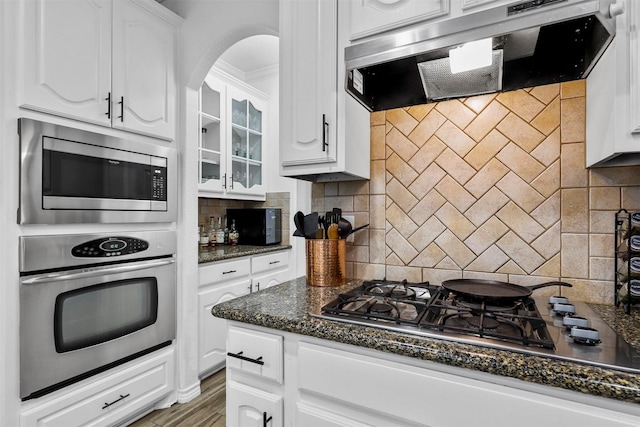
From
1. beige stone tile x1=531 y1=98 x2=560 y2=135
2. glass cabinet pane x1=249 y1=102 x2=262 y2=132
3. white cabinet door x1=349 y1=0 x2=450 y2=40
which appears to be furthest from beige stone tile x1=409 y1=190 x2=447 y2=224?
glass cabinet pane x1=249 y1=102 x2=262 y2=132

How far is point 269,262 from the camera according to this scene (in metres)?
3.00

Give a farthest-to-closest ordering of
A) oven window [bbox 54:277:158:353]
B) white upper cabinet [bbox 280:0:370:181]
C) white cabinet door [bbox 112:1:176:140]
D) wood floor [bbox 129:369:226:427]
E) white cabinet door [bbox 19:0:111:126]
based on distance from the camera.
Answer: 1. wood floor [bbox 129:369:226:427]
2. white cabinet door [bbox 112:1:176:140]
3. oven window [bbox 54:277:158:353]
4. white cabinet door [bbox 19:0:111:126]
5. white upper cabinet [bbox 280:0:370:181]

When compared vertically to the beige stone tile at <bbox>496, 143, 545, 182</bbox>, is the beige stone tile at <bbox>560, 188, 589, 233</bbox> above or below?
below

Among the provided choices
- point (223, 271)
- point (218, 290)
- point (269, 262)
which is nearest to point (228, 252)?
point (223, 271)

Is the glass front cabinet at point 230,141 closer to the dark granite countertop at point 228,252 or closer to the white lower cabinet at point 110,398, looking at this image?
the dark granite countertop at point 228,252

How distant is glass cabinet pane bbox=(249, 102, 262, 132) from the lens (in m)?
3.37

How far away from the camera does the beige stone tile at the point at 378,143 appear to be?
1555 mm

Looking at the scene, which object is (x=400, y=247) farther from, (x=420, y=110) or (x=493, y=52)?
(x=493, y=52)

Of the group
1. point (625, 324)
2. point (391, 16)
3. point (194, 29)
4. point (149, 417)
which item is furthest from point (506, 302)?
point (194, 29)

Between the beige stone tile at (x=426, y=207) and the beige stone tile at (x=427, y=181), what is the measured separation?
0.02m

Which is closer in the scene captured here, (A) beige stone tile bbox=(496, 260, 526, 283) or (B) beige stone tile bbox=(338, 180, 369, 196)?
(A) beige stone tile bbox=(496, 260, 526, 283)

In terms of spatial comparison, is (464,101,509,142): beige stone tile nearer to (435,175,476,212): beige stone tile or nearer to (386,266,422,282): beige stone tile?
(435,175,476,212): beige stone tile

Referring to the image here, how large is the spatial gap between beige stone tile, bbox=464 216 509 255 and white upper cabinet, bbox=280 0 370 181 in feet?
1.77

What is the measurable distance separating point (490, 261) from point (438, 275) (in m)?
0.21
